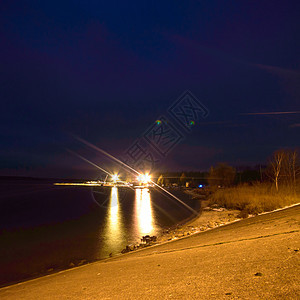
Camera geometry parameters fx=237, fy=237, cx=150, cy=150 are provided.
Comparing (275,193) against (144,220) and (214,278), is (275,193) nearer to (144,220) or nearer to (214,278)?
(144,220)

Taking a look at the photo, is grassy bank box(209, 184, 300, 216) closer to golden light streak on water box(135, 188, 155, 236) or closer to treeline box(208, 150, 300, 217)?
treeline box(208, 150, 300, 217)

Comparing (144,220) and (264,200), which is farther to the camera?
(144,220)

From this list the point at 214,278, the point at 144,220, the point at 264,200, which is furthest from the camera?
the point at 144,220

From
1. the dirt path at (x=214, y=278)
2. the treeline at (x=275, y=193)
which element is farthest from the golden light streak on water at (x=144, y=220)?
the dirt path at (x=214, y=278)

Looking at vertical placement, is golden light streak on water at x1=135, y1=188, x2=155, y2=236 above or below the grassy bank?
below

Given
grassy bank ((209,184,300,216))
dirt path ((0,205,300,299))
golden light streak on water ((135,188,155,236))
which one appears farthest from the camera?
golden light streak on water ((135,188,155,236))

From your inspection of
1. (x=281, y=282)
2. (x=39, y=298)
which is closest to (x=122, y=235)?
(x=39, y=298)

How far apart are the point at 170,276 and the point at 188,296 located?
126cm

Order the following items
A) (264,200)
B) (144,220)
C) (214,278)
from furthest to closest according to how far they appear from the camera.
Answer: (144,220), (264,200), (214,278)

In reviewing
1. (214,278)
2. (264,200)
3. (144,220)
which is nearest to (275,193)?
(264,200)

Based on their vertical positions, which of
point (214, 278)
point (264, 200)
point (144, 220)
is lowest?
point (144, 220)

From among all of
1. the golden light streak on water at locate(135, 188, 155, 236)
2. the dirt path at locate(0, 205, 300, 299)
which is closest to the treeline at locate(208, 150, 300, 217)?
the golden light streak on water at locate(135, 188, 155, 236)

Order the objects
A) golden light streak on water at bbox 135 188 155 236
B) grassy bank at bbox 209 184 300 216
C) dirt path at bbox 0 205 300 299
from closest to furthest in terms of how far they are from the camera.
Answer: dirt path at bbox 0 205 300 299 < grassy bank at bbox 209 184 300 216 < golden light streak on water at bbox 135 188 155 236

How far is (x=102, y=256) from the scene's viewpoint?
12.6 meters
